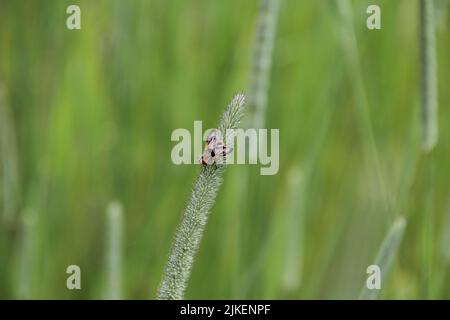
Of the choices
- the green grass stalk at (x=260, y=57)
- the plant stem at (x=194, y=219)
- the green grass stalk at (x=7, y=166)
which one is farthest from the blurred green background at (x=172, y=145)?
the plant stem at (x=194, y=219)

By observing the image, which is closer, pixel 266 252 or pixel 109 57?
pixel 266 252

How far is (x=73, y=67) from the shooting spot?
3.22 ft

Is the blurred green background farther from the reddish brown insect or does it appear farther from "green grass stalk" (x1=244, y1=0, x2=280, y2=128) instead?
the reddish brown insect

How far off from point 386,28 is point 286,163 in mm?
233

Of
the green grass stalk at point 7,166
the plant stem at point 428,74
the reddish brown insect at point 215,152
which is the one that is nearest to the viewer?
the reddish brown insect at point 215,152

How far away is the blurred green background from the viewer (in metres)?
0.95

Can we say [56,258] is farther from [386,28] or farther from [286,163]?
[386,28]

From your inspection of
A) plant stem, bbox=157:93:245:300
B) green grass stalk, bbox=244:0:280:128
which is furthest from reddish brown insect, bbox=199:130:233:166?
green grass stalk, bbox=244:0:280:128

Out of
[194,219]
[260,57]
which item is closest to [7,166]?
[260,57]

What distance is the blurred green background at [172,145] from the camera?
0.95 meters

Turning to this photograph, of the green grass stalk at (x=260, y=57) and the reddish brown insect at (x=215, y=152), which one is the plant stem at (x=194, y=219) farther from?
the green grass stalk at (x=260, y=57)

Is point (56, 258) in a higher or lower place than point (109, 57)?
lower

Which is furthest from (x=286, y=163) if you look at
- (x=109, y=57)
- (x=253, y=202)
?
(x=109, y=57)

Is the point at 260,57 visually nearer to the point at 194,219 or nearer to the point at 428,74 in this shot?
the point at 428,74
